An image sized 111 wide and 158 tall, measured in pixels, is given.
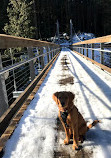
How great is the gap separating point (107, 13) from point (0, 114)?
5068 centimetres

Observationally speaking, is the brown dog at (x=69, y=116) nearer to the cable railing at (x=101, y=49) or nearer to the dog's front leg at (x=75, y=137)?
the dog's front leg at (x=75, y=137)

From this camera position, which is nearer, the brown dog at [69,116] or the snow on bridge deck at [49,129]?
the brown dog at [69,116]

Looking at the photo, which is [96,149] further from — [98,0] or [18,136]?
[98,0]

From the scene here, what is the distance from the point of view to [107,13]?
1797 inches

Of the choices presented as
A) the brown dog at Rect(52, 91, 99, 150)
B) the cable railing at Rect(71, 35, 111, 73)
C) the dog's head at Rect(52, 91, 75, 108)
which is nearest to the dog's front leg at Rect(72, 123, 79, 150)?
the brown dog at Rect(52, 91, 99, 150)

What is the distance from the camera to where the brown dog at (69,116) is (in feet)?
3.69

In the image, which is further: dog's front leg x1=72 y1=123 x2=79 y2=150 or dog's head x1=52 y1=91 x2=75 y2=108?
dog's front leg x1=72 y1=123 x2=79 y2=150

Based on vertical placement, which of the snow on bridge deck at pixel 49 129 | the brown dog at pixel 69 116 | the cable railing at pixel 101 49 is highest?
the cable railing at pixel 101 49

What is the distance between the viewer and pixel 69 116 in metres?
1.22

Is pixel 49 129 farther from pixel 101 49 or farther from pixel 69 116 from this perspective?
pixel 101 49

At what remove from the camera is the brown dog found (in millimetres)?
1126

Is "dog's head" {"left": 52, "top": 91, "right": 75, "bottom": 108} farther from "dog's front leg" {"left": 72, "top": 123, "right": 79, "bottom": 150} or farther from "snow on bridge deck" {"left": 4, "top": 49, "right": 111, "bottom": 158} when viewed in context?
"snow on bridge deck" {"left": 4, "top": 49, "right": 111, "bottom": 158}

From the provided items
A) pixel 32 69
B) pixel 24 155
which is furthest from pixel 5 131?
pixel 32 69

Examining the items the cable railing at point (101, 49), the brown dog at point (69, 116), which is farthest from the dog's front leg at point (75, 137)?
the cable railing at point (101, 49)
